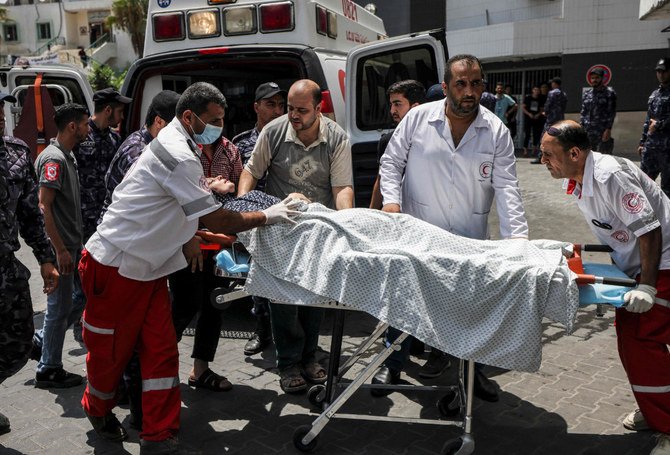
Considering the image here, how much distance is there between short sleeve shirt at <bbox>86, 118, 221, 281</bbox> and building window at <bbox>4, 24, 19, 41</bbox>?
155 ft

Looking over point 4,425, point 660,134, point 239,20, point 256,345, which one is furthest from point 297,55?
point 660,134

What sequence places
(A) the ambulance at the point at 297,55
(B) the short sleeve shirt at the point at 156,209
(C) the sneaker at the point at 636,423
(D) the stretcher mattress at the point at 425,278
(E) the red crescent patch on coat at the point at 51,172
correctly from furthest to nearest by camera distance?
(A) the ambulance at the point at 297,55
(E) the red crescent patch on coat at the point at 51,172
(C) the sneaker at the point at 636,423
(B) the short sleeve shirt at the point at 156,209
(D) the stretcher mattress at the point at 425,278

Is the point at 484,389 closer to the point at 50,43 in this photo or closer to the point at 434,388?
the point at 434,388

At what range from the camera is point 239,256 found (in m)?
3.46

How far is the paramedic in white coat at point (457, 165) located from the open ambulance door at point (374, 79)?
153 centimetres

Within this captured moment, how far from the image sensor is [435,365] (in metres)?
4.38

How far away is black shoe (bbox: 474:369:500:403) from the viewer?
13.0 ft

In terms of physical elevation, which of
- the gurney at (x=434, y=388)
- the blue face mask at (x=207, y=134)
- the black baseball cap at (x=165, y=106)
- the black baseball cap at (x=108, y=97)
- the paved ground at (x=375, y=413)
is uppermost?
the black baseball cap at (x=108, y=97)

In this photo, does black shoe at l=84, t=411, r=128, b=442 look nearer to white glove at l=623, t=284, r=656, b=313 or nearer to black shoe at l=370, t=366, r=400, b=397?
black shoe at l=370, t=366, r=400, b=397

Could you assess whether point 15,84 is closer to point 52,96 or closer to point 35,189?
point 52,96

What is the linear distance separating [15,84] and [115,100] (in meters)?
3.14

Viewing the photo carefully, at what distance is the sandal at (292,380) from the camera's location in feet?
13.5

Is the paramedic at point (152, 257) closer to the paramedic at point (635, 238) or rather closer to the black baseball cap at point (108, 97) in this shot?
the paramedic at point (635, 238)

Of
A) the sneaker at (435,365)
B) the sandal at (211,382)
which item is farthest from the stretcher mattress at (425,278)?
the sneaker at (435,365)
